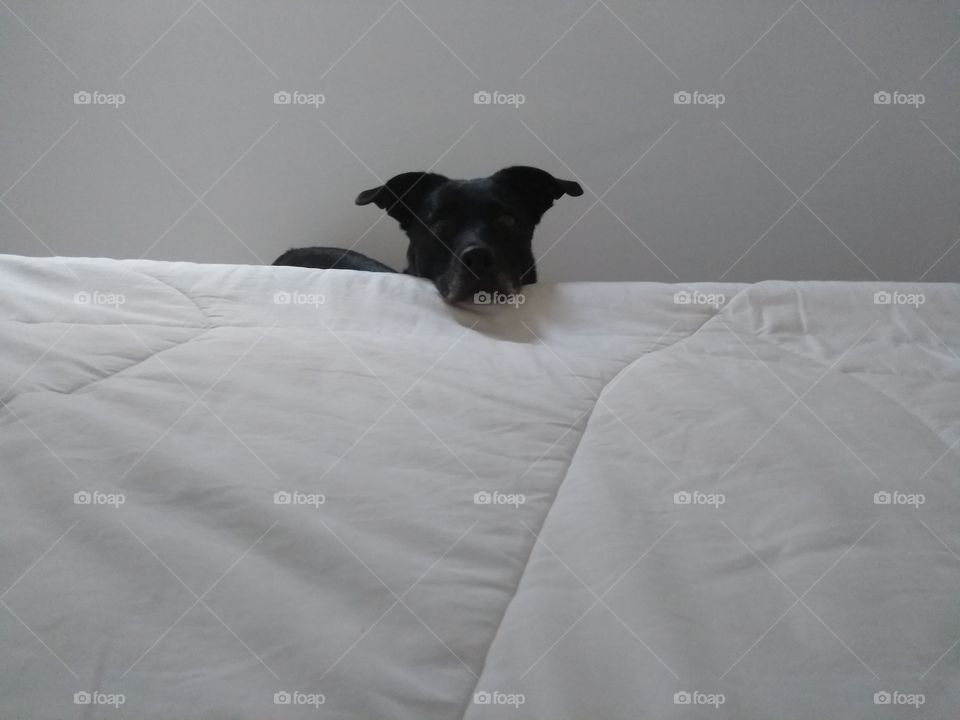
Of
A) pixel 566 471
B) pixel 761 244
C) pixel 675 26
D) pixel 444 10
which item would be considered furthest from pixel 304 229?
pixel 566 471

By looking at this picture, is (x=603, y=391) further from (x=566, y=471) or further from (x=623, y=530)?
(x=623, y=530)

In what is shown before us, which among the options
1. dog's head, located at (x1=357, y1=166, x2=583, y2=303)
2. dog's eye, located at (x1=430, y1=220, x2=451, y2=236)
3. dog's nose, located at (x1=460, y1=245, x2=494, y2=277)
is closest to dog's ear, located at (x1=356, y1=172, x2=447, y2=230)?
dog's head, located at (x1=357, y1=166, x2=583, y2=303)

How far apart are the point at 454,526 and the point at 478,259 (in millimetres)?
922

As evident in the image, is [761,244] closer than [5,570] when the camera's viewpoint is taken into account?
No

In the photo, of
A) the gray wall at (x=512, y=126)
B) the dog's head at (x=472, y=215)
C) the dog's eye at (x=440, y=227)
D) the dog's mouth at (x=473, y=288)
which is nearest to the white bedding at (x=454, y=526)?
the dog's mouth at (x=473, y=288)

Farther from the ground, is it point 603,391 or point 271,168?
point 271,168

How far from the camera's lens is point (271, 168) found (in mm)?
2338

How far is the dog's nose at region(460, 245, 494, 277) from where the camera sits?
1.51 m

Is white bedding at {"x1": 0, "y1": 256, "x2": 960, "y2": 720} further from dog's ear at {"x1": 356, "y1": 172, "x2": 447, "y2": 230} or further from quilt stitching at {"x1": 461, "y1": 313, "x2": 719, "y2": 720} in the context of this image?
dog's ear at {"x1": 356, "y1": 172, "x2": 447, "y2": 230}

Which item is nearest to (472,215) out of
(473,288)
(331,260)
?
(473,288)

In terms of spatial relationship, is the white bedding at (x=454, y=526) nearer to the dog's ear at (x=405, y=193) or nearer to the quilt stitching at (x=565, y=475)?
the quilt stitching at (x=565, y=475)

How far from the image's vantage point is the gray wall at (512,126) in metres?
2.25

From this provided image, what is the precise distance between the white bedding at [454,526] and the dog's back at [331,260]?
83 cm

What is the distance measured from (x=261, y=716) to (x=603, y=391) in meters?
0.63
